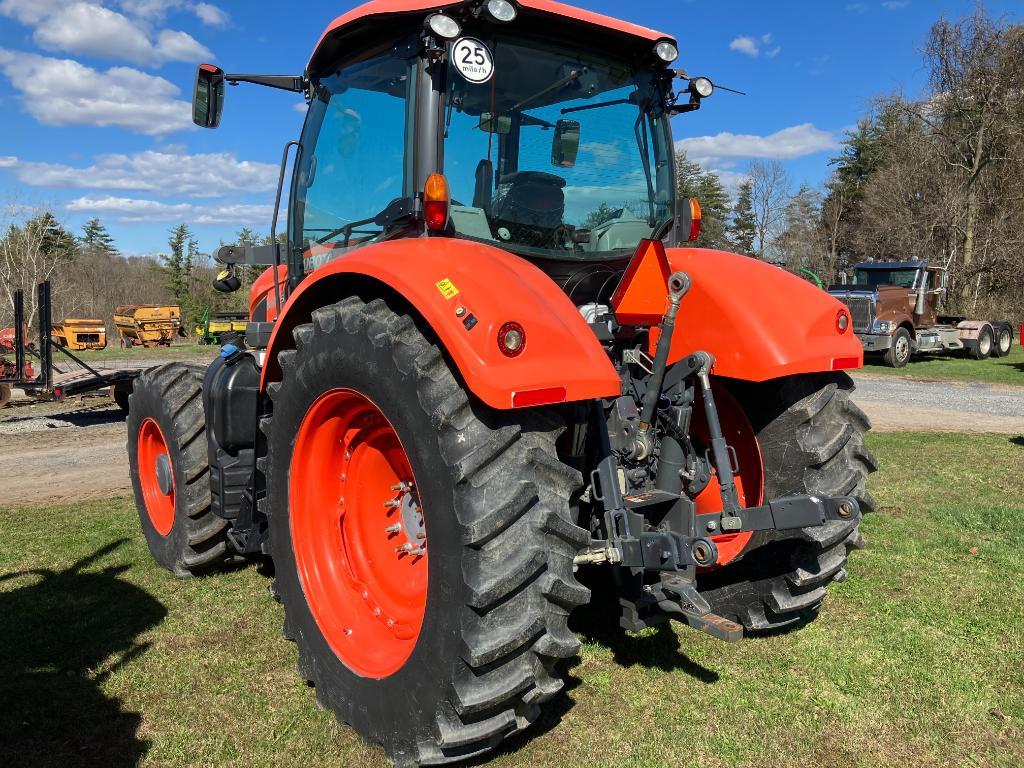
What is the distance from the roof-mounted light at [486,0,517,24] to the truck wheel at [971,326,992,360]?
2208cm

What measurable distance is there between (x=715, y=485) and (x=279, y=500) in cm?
200

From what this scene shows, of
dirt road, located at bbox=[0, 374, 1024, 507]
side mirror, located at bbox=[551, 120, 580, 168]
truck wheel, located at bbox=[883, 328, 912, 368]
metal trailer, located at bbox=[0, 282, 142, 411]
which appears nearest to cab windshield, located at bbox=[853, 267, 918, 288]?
truck wheel, located at bbox=[883, 328, 912, 368]

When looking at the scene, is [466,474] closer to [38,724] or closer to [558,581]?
[558,581]

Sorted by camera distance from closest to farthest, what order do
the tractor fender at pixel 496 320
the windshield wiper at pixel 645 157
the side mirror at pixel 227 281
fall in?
the tractor fender at pixel 496 320, the windshield wiper at pixel 645 157, the side mirror at pixel 227 281

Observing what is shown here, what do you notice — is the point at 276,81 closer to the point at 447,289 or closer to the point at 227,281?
the point at 227,281

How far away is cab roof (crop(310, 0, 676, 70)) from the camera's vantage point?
2822 mm

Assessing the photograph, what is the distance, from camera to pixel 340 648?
112 inches

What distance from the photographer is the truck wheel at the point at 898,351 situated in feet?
61.6

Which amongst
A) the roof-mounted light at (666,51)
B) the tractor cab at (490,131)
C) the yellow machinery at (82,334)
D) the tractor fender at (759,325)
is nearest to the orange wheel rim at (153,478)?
the tractor cab at (490,131)

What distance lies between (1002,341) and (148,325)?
27.4 metres

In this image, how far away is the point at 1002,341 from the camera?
21453 millimetres

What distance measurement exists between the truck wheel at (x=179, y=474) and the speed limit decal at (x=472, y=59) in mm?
2570

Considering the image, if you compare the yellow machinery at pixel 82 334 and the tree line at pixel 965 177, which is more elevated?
the tree line at pixel 965 177

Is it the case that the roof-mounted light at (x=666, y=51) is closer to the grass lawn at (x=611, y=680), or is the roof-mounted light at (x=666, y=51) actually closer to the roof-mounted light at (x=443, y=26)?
the roof-mounted light at (x=443, y=26)
